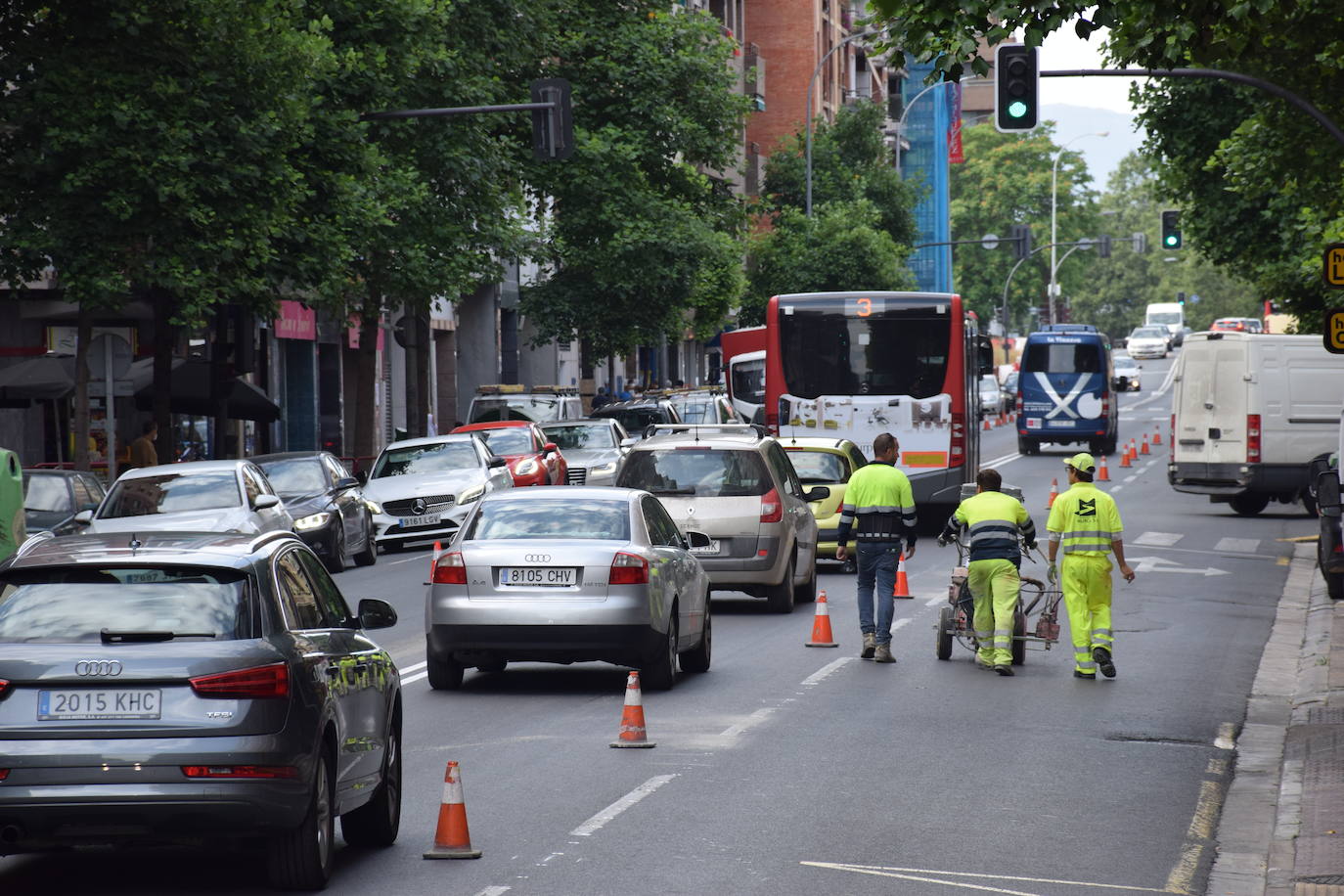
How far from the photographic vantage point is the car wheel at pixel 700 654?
16.1 meters

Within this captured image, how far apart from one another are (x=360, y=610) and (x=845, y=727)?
15.3 ft

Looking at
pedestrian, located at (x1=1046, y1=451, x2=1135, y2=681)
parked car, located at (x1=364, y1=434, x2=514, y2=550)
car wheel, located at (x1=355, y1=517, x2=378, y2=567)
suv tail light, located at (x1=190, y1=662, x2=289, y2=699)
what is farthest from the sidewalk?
parked car, located at (x1=364, y1=434, x2=514, y2=550)

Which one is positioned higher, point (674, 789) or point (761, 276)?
point (761, 276)

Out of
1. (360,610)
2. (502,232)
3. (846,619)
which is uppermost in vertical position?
(502,232)

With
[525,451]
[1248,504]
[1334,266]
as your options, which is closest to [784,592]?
[1334,266]

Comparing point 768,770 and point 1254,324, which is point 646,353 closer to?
point 1254,324

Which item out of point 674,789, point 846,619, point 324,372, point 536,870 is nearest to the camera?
point 536,870

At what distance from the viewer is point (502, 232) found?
3784 centimetres


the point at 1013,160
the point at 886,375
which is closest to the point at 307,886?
the point at 886,375

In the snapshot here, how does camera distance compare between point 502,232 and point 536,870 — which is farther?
point 502,232

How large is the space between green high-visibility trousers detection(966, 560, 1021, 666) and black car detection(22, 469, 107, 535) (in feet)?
33.7

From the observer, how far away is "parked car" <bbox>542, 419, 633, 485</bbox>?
117 ft

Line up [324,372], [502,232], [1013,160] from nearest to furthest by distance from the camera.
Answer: [502,232] → [324,372] → [1013,160]

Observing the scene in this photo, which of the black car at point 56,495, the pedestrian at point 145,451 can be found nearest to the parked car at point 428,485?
the pedestrian at point 145,451
